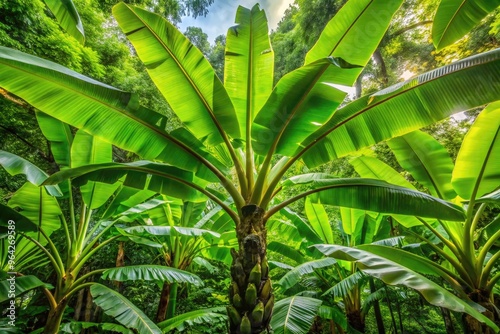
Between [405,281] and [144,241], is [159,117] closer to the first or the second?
[144,241]

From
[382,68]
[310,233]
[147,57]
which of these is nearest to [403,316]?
[310,233]

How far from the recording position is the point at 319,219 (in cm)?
371

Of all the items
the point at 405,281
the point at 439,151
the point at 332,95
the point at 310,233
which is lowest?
the point at 405,281

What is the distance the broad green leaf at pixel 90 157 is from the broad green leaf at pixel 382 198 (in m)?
2.46

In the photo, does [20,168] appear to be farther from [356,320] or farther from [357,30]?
[356,320]

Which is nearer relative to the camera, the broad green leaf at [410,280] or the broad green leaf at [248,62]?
the broad green leaf at [410,280]

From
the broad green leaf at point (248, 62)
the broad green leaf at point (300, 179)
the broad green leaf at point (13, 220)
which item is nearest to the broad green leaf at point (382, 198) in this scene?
the broad green leaf at point (300, 179)

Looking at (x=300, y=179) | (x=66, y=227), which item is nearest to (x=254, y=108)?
(x=300, y=179)

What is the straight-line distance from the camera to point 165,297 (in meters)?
3.26

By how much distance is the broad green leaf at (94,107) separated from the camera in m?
1.69

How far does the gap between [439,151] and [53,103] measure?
3574 mm

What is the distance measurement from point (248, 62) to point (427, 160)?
2076 millimetres

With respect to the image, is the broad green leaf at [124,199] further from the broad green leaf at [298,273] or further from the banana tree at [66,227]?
the broad green leaf at [298,273]

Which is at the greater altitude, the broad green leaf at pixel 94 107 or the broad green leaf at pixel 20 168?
the broad green leaf at pixel 94 107
